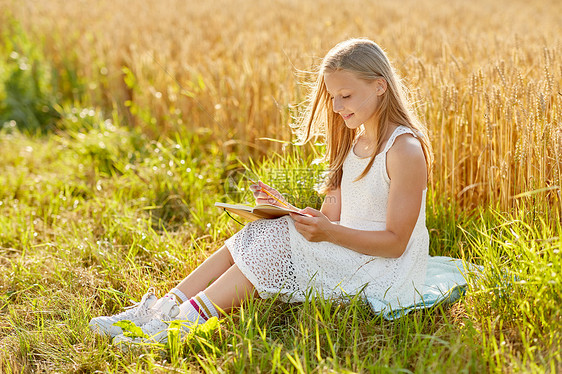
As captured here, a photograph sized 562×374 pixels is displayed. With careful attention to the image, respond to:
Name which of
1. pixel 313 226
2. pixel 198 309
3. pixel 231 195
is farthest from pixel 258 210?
pixel 231 195

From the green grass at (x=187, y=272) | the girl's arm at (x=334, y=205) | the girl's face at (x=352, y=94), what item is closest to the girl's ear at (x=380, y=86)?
the girl's face at (x=352, y=94)

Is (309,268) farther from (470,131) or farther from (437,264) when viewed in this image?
(470,131)

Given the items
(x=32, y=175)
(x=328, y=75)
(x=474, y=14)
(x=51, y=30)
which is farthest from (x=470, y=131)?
(x=474, y=14)

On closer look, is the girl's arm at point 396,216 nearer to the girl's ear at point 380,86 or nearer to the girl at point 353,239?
the girl at point 353,239

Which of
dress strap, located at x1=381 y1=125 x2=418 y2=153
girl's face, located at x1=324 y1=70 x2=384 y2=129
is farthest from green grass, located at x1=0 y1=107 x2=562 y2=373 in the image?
girl's face, located at x1=324 y1=70 x2=384 y2=129

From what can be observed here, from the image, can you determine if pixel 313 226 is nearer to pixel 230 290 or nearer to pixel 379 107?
pixel 230 290

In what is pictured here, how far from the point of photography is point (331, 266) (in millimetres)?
2221

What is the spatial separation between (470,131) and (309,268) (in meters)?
1.37

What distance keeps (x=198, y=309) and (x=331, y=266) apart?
1.79ft

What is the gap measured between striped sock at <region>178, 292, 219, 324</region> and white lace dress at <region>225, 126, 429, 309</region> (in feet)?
0.61

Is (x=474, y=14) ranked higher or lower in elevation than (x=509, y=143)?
higher

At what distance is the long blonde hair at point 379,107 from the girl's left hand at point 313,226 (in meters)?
0.28

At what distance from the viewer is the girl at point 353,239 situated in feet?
7.00

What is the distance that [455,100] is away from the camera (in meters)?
2.69
